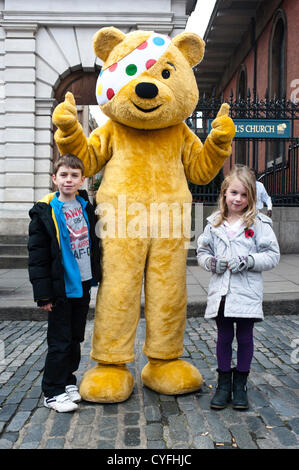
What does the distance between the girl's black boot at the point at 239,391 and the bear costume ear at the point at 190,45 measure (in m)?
2.12

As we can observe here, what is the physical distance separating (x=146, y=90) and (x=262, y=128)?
23.1ft

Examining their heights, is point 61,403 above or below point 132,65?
below

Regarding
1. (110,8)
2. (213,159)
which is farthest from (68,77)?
(213,159)

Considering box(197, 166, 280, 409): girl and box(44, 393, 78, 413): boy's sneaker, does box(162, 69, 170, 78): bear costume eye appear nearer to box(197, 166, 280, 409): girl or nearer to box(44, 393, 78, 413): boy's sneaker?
box(197, 166, 280, 409): girl

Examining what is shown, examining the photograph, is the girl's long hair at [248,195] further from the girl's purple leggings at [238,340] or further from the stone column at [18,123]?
the stone column at [18,123]

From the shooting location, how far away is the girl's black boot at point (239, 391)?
258cm

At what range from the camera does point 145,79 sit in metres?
2.68

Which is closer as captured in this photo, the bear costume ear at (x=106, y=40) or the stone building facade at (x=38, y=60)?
the bear costume ear at (x=106, y=40)

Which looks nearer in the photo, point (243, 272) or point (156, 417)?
point (156, 417)

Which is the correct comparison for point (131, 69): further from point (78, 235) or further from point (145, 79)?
point (78, 235)

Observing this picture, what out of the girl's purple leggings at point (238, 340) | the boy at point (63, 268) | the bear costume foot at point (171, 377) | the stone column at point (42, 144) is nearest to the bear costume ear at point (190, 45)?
the boy at point (63, 268)

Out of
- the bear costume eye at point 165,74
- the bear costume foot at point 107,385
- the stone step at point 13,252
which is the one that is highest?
the bear costume eye at point 165,74

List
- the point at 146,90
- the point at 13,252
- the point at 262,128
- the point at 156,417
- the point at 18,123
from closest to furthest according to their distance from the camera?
the point at 156,417, the point at 146,90, the point at 13,252, the point at 262,128, the point at 18,123

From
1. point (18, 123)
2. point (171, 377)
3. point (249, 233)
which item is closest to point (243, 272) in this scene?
point (249, 233)
